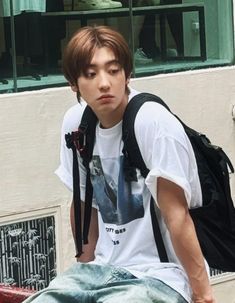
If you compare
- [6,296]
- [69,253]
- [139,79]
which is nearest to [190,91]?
[139,79]

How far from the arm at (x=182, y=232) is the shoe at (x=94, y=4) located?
12.1 ft

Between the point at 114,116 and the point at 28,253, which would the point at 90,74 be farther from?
the point at 28,253

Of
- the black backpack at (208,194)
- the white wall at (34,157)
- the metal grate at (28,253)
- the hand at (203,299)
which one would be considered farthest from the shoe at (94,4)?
the hand at (203,299)

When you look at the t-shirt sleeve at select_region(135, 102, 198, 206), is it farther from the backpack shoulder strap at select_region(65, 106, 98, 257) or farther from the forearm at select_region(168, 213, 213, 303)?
the backpack shoulder strap at select_region(65, 106, 98, 257)

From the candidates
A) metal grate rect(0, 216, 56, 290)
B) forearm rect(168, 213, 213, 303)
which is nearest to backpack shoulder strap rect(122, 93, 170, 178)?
forearm rect(168, 213, 213, 303)

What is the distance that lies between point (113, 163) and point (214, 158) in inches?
14.7

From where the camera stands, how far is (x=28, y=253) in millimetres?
6121

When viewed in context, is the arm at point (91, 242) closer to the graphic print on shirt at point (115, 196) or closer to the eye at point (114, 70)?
the graphic print on shirt at point (115, 196)

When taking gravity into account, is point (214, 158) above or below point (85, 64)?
below

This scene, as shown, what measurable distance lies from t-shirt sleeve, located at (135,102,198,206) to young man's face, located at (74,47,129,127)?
0.11 m

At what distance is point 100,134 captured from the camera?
320cm

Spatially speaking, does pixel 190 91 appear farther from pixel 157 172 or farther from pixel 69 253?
pixel 157 172

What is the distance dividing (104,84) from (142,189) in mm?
405

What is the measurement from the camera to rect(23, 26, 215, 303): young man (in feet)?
9.77
